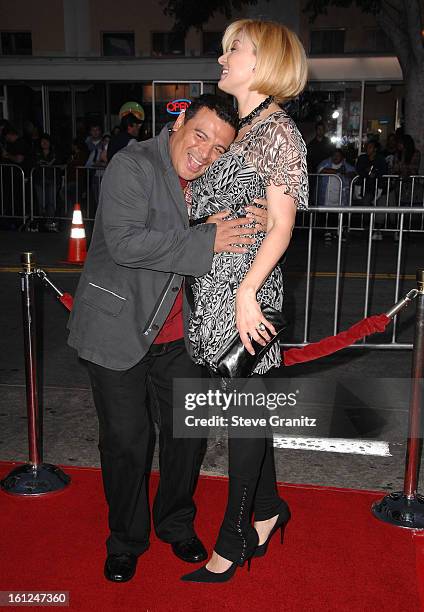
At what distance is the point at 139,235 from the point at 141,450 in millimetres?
876

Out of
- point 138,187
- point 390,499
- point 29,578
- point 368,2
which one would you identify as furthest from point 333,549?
point 368,2

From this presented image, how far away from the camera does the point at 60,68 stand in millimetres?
20328

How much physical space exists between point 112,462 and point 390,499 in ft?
4.82

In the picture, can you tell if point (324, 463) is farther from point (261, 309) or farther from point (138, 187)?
point (138, 187)

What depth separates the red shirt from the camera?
288cm

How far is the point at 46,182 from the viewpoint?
45.6ft

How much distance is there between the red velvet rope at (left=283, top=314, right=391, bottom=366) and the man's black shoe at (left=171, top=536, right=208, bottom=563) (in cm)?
98

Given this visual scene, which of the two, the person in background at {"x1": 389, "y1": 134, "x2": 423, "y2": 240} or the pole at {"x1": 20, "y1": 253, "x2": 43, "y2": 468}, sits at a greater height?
the person in background at {"x1": 389, "y1": 134, "x2": 423, "y2": 240}

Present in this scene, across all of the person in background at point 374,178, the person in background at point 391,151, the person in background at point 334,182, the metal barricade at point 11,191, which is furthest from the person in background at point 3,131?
the person in background at point 391,151

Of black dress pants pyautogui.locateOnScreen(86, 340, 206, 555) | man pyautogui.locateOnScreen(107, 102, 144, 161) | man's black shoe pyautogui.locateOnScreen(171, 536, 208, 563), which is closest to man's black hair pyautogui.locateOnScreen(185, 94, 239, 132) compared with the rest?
black dress pants pyautogui.locateOnScreen(86, 340, 206, 555)

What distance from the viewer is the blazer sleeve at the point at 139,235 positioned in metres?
2.53

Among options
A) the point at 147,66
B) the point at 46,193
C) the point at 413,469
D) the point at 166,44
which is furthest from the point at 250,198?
the point at 166,44

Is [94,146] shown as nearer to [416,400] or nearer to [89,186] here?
[89,186]

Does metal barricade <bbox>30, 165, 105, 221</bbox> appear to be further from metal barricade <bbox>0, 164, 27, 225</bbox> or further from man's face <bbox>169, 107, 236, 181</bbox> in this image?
man's face <bbox>169, 107, 236, 181</bbox>
